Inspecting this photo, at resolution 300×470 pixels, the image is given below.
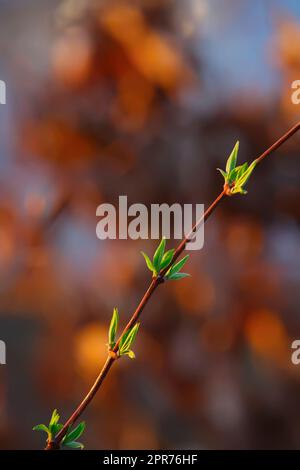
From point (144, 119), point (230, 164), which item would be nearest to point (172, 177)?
point (144, 119)

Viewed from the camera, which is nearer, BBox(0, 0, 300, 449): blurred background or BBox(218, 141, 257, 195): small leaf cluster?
BBox(218, 141, 257, 195): small leaf cluster

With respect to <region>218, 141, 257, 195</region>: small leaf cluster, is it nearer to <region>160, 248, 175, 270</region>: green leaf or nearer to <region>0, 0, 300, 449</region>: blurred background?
<region>160, 248, 175, 270</region>: green leaf

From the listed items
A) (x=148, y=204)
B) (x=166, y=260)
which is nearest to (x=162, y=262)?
(x=166, y=260)

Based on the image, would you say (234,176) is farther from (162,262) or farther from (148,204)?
(148,204)

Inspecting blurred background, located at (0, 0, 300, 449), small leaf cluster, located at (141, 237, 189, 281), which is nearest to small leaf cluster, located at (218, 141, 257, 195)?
small leaf cluster, located at (141, 237, 189, 281)

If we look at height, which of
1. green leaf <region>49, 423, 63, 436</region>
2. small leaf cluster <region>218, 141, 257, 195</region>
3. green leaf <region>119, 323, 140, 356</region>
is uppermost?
small leaf cluster <region>218, 141, 257, 195</region>

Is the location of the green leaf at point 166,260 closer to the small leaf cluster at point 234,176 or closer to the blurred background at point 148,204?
the small leaf cluster at point 234,176

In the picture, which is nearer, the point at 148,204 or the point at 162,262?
the point at 162,262

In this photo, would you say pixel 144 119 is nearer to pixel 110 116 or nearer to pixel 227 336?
pixel 110 116
